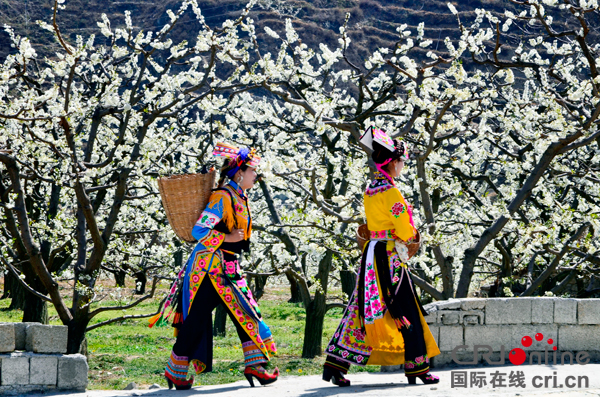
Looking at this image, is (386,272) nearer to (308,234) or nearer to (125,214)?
(308,234)

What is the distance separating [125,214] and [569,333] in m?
8.63

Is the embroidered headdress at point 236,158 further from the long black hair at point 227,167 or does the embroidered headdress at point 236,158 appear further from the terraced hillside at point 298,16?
the terraced hillside at point 298,16

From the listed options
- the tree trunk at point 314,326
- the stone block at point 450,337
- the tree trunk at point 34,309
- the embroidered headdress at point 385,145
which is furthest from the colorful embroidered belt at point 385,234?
the tree trunk at point 34,309

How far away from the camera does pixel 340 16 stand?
73.7m

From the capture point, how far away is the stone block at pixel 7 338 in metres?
5.10

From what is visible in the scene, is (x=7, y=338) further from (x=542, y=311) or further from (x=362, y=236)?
(x=542, y=311)

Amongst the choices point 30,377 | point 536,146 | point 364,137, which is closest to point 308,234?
point 536,146

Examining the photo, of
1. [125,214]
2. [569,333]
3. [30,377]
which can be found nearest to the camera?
[30,377]

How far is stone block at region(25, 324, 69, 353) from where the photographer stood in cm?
520

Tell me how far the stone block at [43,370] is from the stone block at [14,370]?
0.04 metres

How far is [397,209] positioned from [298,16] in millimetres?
72579

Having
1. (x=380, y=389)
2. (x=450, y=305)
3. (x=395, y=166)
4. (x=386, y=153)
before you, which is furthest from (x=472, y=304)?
(x=386, y=153)

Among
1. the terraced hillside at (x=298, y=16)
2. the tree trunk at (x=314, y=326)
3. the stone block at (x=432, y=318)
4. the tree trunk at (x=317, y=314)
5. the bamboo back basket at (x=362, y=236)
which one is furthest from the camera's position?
the terraced hillside at (x=298, y=16)

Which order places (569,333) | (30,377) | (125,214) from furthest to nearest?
(125,214)
(569,333)
(30,377)
